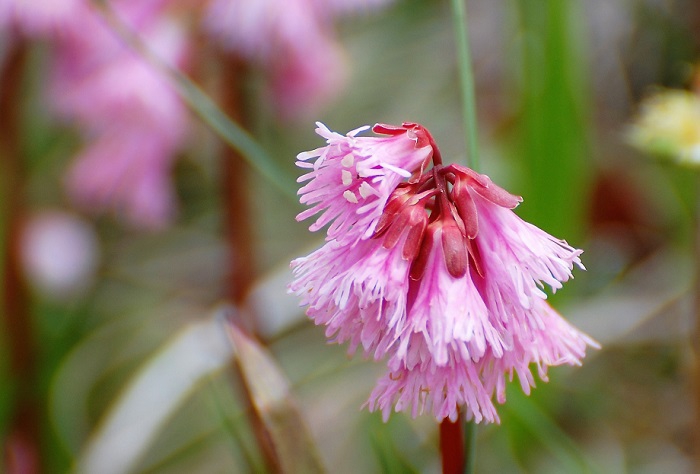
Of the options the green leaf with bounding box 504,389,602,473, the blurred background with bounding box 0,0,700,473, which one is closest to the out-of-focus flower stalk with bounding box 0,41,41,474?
the blurred background with bounding box 0,0,700,473

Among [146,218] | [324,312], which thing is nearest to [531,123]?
[146,218]

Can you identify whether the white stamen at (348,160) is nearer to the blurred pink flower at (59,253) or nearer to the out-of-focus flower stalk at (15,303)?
the out-of-focus flower stalk at (15,303)

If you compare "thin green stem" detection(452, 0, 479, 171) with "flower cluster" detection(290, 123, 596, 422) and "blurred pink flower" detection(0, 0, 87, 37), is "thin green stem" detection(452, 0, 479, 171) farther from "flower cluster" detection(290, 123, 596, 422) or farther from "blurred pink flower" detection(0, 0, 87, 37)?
"blurred pink flower" detection(0, 0, 87, 37)

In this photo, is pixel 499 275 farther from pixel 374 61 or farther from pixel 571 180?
pixel 374 61

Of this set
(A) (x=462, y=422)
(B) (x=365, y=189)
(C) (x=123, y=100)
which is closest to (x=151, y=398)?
(C) (x=123, y=100)

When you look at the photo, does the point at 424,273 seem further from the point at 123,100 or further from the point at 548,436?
the point at 123,100
